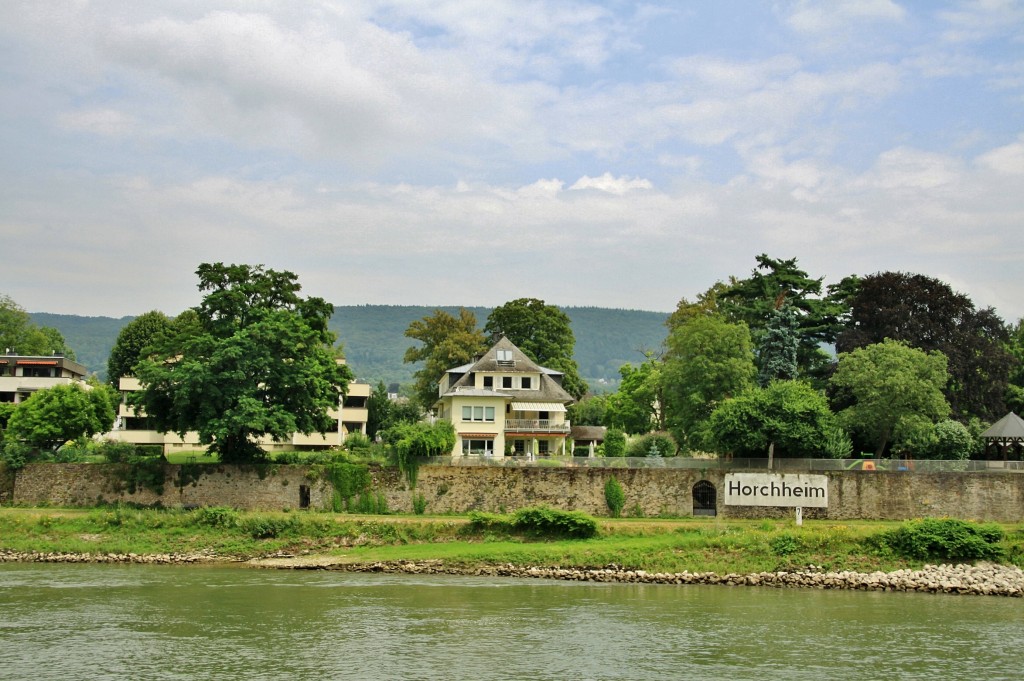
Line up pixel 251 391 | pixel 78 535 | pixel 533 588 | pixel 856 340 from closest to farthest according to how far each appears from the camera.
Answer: pixel 533 588
pixel 78 535
pixel 251 391
pixel 856 340

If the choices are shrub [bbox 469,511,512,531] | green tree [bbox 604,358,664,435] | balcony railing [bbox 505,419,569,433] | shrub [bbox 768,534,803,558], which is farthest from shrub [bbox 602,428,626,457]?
shrub [bbox 768,534,803,558]

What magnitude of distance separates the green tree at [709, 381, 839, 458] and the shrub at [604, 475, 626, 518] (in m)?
5.45

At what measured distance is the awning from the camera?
6122cm

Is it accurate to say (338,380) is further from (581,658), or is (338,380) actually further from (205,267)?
(581,658)

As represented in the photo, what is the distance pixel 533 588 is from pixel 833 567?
12.1 m

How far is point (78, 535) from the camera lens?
45000 millimetres

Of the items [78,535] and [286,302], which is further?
[286,302]

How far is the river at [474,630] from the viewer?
84.4ft

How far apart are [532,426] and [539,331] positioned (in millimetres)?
16281

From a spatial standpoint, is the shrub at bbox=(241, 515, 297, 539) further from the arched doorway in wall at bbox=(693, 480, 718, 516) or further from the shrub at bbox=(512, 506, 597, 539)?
the arched doorway in wall at bbox=(693, 480, 718, 516)

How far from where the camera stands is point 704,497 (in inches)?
1992

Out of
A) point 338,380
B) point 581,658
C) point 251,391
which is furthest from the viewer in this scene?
point 338,380

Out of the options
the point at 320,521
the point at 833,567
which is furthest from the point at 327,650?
the point at 833,567

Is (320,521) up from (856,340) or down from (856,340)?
down
